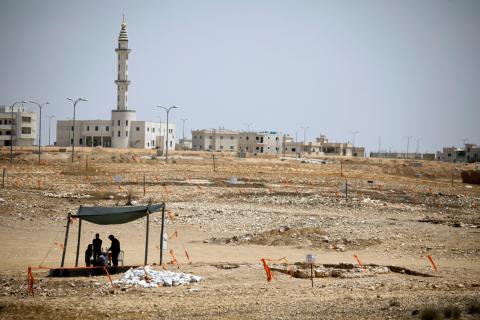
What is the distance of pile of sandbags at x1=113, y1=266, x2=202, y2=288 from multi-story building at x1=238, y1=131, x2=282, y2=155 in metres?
114

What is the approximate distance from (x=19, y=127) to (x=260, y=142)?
44.9 metres

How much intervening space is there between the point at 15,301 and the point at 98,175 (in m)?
42.1

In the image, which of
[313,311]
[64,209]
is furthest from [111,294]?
[64,209]

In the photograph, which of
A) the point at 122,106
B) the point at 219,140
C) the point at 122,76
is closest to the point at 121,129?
the point at 122,106

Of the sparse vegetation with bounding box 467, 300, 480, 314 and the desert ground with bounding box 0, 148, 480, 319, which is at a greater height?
the sparse vegetation with bounding box 467, 300, 480, 314

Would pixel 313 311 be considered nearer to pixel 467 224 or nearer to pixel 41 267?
pixel 41 267

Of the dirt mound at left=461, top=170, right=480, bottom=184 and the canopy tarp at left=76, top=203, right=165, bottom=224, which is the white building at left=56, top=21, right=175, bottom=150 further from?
the canopy tarp at left=76, top=203, right=165, bottom=224

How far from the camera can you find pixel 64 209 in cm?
3594

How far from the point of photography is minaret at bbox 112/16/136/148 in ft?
356

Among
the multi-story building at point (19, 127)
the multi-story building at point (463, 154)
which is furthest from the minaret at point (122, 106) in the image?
the multi-story building at point (463, 154)

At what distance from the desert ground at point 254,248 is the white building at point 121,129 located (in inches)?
2132

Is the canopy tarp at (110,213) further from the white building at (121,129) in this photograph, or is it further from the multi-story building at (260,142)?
the multi-story building at (260,142)

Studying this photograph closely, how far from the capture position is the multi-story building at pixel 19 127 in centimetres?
11806

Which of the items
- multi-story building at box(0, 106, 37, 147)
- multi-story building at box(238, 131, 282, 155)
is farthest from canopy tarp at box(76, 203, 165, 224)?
multi-story building at box(238, 131, 282, 155)
